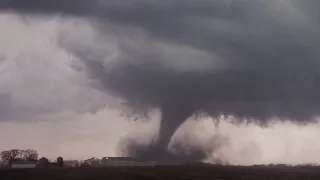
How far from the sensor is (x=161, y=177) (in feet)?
392

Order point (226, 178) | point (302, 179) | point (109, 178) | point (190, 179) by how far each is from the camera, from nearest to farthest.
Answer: point (109, 178), point (190, 179), point (226, 178), point (302, 179)

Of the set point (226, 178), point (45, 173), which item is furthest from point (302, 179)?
point (45, 173)

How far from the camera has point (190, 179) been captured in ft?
388

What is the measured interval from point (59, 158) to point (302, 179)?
334 ft

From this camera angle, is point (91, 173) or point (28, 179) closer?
point (28, 179)

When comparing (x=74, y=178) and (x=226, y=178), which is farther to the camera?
(x=226, y=178)

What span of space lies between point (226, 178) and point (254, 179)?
10112 millimetres

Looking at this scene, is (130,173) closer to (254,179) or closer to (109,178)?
(109,178)

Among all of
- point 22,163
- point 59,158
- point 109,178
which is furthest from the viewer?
point 59,158

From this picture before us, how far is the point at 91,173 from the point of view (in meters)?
115

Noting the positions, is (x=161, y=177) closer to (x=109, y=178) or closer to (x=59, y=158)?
(x=109, y=178)

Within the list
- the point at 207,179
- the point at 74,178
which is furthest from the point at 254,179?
the point at 74,178

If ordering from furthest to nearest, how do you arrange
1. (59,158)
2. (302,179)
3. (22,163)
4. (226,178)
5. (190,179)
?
(59,158) < (22,163) < (302,179) < (226,178) < (190,179)

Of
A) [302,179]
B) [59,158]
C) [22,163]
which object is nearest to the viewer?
[302,179]
